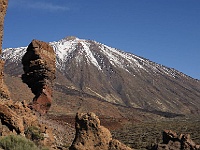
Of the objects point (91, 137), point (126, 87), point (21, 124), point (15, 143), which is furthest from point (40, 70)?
point (126, 87)

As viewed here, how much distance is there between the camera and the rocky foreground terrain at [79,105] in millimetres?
15906

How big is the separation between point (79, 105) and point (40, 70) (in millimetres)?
59990

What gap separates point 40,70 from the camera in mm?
28281

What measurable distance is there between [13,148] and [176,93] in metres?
176

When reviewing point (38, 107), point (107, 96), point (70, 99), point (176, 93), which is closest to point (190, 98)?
point (176, 93)

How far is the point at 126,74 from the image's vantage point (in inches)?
7530

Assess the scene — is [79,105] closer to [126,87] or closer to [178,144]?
[178,144]

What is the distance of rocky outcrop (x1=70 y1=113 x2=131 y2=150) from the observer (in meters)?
15.5

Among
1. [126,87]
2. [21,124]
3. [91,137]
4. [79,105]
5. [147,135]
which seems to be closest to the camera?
[91,137]

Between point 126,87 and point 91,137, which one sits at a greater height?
point 126,87

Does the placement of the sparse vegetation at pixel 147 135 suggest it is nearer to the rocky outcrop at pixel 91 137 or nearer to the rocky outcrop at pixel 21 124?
the rocky outcrop at pixel 21 124

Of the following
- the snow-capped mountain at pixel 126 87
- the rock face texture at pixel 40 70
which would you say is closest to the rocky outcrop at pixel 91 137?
the rock face texture at pixel 40 70

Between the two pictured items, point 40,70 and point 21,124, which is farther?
point 40,70

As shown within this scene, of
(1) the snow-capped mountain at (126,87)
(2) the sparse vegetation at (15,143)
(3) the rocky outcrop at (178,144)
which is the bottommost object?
(2) the sparse vegetation at (15,143)
